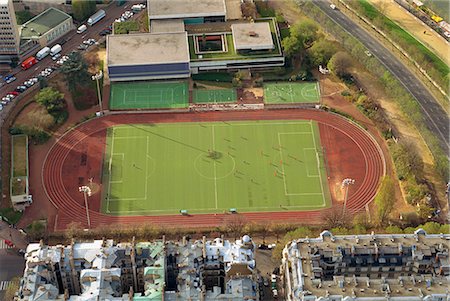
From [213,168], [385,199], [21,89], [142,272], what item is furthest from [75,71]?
[385,199]

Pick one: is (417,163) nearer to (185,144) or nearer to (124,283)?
(185,144)

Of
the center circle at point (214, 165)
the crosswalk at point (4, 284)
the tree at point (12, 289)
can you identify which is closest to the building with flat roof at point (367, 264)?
the center circle at point (214, 165)

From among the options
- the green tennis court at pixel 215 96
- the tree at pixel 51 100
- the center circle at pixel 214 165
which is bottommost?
the tree at pixel 51 100

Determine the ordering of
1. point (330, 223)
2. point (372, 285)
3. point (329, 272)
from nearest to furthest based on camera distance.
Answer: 1. point (372, 285)
2. point (329, 272)
3. point (330, 223)

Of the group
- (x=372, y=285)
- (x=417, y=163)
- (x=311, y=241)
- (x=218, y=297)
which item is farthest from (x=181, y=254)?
(x=417, y=163)

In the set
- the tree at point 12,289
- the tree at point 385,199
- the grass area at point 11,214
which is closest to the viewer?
the tree at point 12,289

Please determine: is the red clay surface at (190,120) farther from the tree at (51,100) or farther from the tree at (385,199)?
the tree at (51,100)

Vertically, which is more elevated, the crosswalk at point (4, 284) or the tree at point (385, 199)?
the tree at point (385, 199)
